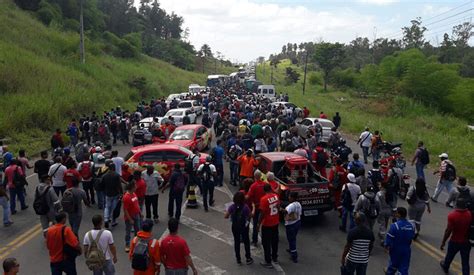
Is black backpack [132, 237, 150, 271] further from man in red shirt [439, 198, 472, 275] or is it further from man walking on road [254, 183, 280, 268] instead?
man in red shirt [439, 198, 472, 275]

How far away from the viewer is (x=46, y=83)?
27625mm

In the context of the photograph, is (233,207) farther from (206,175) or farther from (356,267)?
(206,175)

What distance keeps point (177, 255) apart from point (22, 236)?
5.95 m

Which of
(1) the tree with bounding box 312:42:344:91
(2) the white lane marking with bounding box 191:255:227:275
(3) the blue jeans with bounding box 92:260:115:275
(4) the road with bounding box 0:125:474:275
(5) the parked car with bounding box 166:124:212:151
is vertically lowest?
(4) the road with bounding box 0:125:474:275

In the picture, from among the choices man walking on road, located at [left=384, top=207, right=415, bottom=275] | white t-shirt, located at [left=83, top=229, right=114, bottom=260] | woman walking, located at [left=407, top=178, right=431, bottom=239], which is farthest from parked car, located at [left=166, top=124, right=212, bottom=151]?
man walking on road, located at [left=384, top=207, right=415, bottom=275]

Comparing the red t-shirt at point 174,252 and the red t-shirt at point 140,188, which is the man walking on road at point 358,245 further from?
→ the red t-shirt at point 140,188

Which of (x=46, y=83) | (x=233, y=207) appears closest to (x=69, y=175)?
(x=233, y=207)

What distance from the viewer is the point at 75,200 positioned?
8727 millimetres

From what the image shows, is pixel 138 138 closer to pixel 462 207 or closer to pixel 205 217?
pixel 205 217

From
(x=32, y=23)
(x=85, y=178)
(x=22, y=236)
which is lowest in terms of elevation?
(x=22, y=236)

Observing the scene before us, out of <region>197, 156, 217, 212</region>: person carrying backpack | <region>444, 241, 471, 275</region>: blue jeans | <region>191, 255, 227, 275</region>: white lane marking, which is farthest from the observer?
<region>197, 156, 217, 212</region>: person carrying backpack

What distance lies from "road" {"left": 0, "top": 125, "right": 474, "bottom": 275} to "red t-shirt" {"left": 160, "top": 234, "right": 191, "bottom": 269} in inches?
86.4

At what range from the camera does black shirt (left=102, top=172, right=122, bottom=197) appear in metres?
9.84

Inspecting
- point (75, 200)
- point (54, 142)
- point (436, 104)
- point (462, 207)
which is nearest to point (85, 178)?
point (75, 200)
